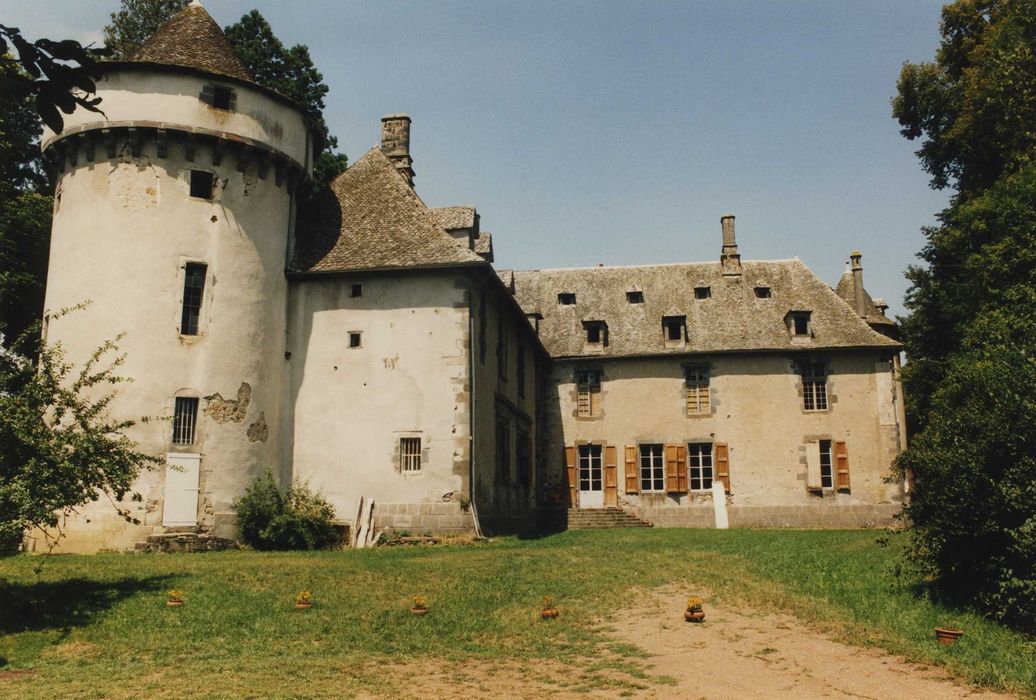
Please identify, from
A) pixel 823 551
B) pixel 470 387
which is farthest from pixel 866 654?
pixel 470 387

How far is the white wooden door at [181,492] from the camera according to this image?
19.6 metres

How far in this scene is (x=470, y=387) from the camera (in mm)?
21547

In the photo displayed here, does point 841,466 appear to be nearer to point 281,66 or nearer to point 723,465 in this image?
point 723,465

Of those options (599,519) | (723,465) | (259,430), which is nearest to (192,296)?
(259,430)

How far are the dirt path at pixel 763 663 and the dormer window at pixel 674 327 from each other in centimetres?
2113

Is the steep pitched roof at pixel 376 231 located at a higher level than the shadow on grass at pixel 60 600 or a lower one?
higher

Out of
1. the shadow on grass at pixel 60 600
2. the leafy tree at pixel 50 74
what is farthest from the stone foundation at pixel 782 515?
the leafy tree at pixel 50 74

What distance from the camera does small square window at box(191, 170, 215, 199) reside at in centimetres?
2138

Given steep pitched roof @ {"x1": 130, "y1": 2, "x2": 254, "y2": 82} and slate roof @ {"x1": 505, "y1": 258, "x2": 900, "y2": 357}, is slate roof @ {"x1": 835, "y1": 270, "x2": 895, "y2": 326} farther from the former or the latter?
steep pitched roof @ {"x1": 130, "y1": 2, "x2": 254, "y2": 82}

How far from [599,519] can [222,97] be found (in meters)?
18.0

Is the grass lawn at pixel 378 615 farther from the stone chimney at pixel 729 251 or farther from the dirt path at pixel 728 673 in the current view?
the stone chimney at pixel 729 251

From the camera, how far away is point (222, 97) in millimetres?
21594

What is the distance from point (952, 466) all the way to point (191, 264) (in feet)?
56.3

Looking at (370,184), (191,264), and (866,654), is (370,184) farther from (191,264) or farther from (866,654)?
(866,654)
